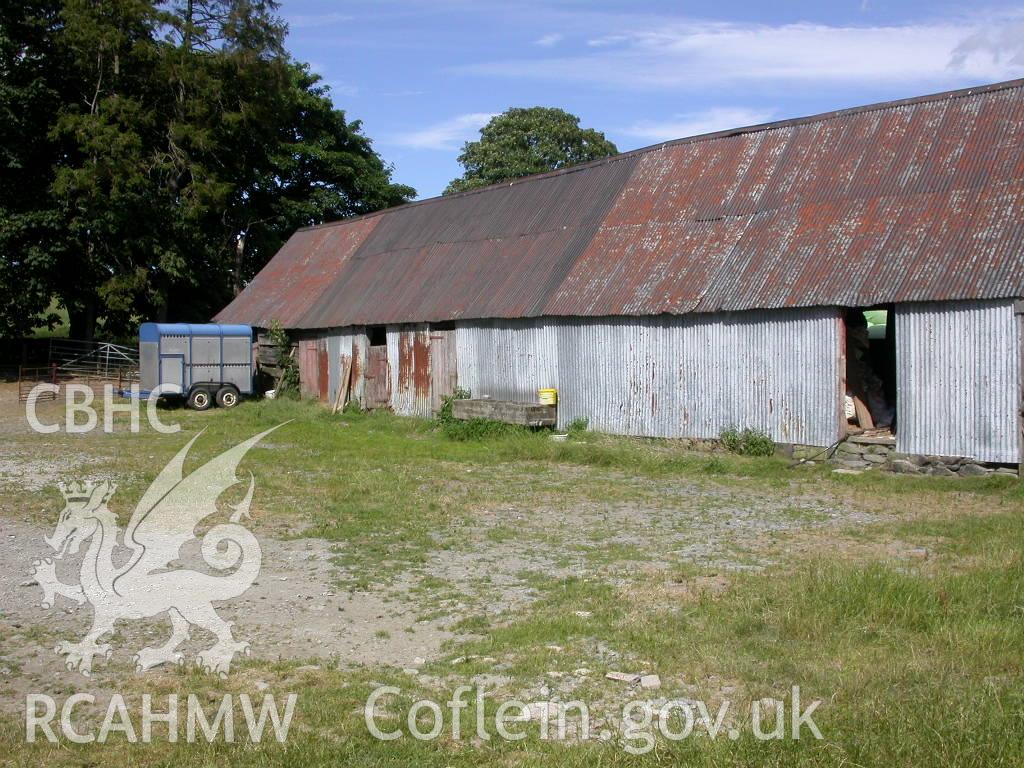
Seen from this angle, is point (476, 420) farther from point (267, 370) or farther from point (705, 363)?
point (267, 370)

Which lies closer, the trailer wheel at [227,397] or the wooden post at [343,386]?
the wooden post at [343,386]

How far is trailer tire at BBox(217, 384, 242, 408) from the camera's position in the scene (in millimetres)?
27516

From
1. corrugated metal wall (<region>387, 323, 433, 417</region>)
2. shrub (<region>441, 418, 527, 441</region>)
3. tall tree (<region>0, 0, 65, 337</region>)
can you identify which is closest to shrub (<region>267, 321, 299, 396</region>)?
corrugated metal wall (<region>387, 323, 433, 417</region>)

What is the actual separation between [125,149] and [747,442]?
24.7 metres

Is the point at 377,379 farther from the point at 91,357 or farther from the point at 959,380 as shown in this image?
the point at 959,380

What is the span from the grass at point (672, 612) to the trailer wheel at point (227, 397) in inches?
463

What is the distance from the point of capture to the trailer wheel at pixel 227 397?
27.5 m

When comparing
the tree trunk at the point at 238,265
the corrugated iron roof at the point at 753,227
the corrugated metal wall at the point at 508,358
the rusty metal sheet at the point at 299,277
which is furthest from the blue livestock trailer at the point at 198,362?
the tree trunk at the point at 238,265

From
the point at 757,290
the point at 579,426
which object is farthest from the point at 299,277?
the point at 757,290

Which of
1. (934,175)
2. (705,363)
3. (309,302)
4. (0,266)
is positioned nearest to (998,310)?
(934,175)

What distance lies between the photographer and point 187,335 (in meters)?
27.1

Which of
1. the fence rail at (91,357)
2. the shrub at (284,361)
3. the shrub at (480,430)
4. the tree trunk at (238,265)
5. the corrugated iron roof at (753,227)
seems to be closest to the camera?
the corrugated iron roof at (753,227)

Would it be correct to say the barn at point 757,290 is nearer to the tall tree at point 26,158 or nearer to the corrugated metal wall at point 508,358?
the corrugated metal wall at point 508,358

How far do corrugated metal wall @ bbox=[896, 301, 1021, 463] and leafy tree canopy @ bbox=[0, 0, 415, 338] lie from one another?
1026 inches
